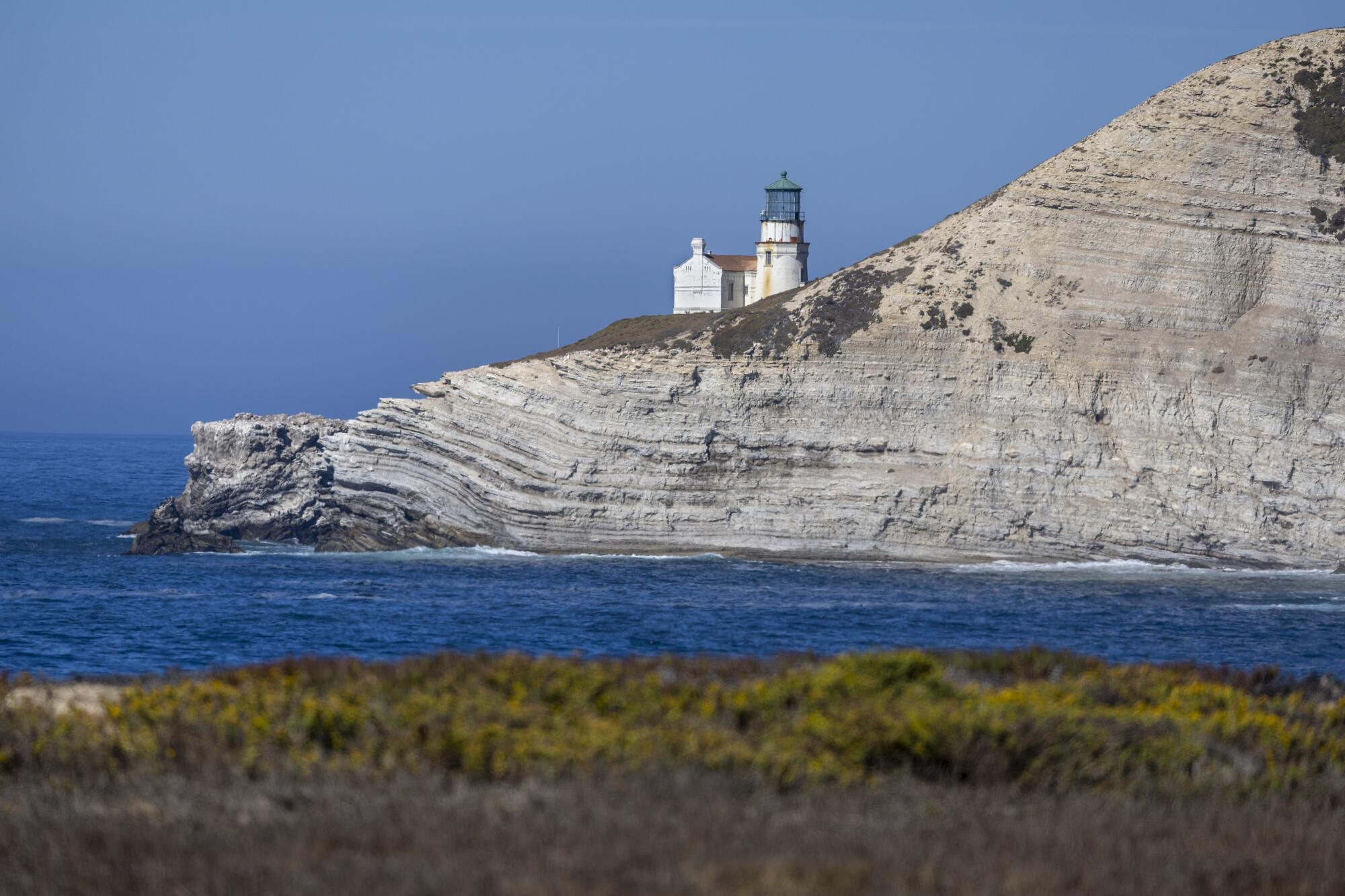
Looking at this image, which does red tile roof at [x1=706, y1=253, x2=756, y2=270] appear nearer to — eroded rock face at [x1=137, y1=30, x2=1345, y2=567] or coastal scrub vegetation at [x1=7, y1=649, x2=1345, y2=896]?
eroded rock face at [x1=137, y1=30, x2=1345, y2=567]

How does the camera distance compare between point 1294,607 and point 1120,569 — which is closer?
point 1294,607

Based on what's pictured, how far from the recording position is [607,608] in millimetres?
36250

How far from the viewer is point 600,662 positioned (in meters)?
12.6

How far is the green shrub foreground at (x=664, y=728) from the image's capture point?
9539 millimetres

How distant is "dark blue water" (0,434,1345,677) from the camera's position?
29406mm

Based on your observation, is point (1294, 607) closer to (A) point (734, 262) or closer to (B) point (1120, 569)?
(B) point (1120, 569)

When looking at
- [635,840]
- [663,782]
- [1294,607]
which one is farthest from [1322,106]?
[635,840]

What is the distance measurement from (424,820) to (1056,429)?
41538mm

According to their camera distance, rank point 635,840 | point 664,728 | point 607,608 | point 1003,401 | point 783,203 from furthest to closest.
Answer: point 783,203
point 1003,401
point 607,608
point 664,728
point 635,840

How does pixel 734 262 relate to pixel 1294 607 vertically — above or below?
above

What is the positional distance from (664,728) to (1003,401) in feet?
131

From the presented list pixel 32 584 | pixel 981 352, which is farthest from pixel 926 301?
pixel 32 584

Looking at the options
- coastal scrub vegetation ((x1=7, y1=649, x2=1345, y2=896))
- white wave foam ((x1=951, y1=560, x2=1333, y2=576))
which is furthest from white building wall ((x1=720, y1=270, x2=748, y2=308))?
coastal scrub vegetation ((x1=7, y1=649, x2=1345, y2=896))

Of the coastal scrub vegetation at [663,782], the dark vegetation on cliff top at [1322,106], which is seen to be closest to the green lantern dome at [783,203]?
the dark vegetation on cliff top at [1322,106]
